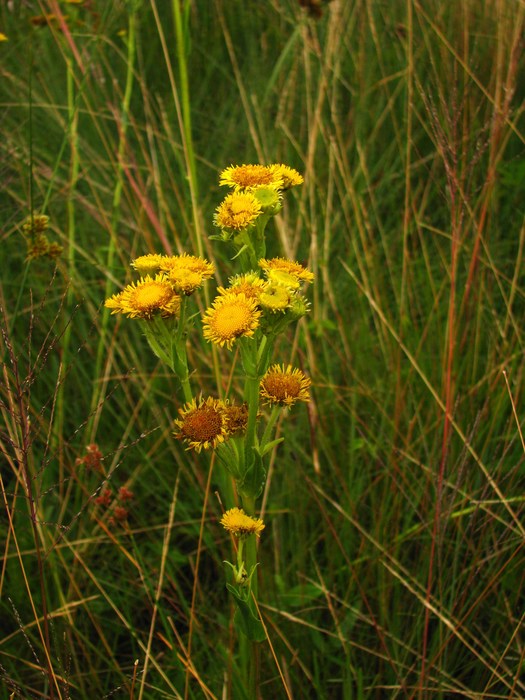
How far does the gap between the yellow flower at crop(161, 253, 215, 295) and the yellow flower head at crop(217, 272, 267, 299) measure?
0.18 feet

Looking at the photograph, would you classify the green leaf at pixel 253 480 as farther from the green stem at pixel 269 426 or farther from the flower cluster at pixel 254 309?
the flower cluster at pixel 254 309

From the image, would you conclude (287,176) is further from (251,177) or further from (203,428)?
(203,428)

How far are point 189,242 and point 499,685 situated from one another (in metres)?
1.51

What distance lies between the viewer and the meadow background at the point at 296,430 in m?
1.36

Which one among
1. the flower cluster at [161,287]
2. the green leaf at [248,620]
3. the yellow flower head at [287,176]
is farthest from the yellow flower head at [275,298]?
the green leaf at [248,620]

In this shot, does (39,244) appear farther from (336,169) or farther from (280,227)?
(336,169)

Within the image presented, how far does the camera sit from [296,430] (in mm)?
1879

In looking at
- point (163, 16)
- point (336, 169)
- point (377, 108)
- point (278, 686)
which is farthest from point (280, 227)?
point (163, 16)

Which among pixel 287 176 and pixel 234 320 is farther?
pixel 287 176

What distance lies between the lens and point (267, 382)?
1.06 m

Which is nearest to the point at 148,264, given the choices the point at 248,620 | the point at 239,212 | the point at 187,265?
the point at 187,265

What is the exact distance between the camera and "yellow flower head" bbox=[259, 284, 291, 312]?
96cm

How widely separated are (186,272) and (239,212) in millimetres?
116

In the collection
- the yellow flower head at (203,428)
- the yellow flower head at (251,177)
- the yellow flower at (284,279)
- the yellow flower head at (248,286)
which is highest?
the yellow flower head at (251,177)
